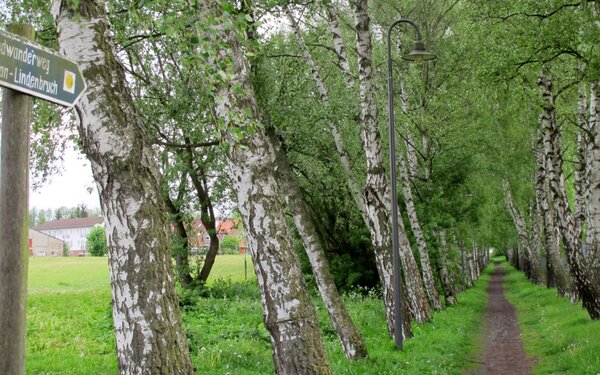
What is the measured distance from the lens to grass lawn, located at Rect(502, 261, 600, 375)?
11828 millimetres

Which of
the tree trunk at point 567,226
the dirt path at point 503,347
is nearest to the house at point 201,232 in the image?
the dirt path at point 503,347

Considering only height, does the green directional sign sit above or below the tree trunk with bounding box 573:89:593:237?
below

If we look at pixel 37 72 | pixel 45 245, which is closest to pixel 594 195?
pixel 37 72

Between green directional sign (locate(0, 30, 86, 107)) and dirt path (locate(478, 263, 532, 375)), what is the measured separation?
11.1 meters

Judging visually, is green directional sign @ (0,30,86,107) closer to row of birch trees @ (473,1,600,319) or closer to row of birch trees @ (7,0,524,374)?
row of birch trees @ (7,0,524,374)

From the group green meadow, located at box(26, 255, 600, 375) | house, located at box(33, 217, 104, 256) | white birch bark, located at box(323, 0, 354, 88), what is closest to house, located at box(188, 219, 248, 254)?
green meadow, located at box(26, 255, 600, 375)

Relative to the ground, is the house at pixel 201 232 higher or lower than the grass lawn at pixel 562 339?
higher

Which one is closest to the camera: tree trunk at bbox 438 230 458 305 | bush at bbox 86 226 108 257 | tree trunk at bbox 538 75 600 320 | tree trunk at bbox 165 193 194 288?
tree trunk at bbox 538 75 600 320

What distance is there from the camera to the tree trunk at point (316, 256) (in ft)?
35.4

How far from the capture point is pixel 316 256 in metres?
10.9

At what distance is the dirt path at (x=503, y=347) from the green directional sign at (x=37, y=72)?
11.1 metres

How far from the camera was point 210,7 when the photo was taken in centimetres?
474

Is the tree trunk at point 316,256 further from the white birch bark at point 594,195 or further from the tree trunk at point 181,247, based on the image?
the tree trunk at point 181,247

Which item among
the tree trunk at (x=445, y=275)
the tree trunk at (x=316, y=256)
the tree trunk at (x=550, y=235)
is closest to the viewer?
the tree trunk at (x=316, y=256)
